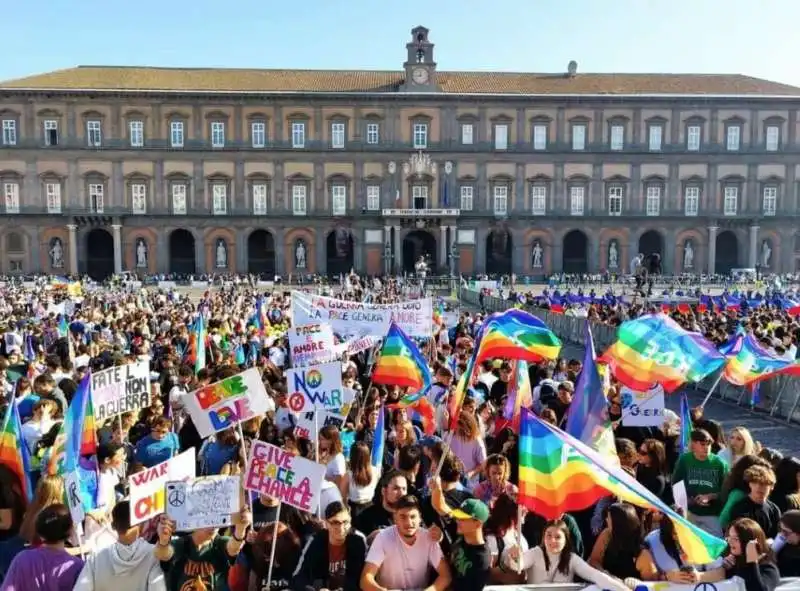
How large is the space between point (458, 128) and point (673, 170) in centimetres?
1608

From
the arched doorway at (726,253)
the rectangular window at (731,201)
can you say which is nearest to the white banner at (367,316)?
the rectangular window at (731,201)

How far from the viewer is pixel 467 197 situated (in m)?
51.3

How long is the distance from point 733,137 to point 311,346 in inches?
1990

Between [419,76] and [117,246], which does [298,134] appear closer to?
[419,76]

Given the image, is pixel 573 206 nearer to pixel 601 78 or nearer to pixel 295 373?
pixel 601 78

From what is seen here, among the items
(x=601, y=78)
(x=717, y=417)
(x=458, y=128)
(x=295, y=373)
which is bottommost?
(x=717, y=417)

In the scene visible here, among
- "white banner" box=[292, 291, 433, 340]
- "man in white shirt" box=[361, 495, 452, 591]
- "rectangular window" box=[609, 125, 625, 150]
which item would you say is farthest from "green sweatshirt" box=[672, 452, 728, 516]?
"rectangular window" box=[609, 125, 625, 150]

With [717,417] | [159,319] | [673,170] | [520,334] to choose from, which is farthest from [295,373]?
[673,170]

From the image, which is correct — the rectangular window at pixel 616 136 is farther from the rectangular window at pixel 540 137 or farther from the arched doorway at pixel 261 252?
the arched doorway at pixel 261 252

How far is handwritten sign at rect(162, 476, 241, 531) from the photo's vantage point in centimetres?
459

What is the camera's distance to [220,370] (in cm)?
944

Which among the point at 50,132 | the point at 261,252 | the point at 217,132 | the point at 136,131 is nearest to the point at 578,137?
the point at 261,252

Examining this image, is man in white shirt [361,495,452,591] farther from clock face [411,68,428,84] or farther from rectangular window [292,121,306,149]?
clock face [411,68,428,84]

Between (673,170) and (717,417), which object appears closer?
(717,417)
